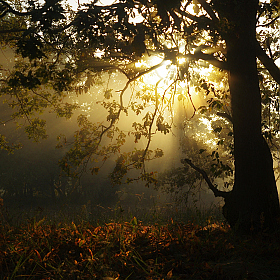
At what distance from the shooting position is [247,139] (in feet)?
21.6

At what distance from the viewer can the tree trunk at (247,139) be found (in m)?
6.27

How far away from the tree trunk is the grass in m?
0.74

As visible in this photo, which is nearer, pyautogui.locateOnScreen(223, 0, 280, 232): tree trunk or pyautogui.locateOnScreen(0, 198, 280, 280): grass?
pyautogui.locateOnScreen(0, 198, 280, 280): grass

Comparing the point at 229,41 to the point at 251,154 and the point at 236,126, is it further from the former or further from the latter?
the point at 251,154

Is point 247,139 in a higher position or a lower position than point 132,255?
higher

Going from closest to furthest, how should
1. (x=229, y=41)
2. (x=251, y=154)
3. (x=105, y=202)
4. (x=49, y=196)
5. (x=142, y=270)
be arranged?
(x=142, y=270), (x=251, y=154), (x=229, y=41), (x=105, y=202), (x=49, y=196)

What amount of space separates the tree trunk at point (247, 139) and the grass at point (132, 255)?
0.74 metres

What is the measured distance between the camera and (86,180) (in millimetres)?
38094

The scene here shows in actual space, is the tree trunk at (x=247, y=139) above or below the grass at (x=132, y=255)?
above

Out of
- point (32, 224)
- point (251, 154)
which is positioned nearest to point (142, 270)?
point (32, 224)

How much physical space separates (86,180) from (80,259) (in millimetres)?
34553

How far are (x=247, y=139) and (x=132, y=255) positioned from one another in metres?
3.90

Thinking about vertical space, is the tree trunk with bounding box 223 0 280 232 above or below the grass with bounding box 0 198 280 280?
above

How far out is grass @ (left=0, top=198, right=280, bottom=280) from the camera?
387 cm
